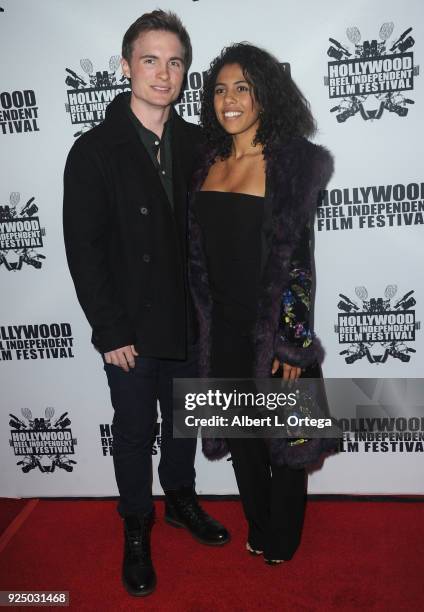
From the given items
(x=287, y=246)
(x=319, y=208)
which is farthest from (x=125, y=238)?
(x=319, y=208)

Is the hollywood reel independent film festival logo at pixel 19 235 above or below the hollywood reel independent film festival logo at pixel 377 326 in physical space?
above

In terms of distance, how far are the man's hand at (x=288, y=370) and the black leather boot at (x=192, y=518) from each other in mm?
996

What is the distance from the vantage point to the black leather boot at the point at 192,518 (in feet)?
8.75

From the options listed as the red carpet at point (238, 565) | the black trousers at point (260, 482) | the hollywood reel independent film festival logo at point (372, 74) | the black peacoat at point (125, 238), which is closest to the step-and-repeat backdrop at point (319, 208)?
the hollywood reel independent film festival logo at point (372, 74)

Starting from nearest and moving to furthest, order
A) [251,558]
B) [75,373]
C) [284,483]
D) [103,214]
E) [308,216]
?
1. [308,216]
2. [103,214]
3. [284,483]
4. [251,558]
5. [75,373]

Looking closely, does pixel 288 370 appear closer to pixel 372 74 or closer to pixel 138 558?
pixel 138 558

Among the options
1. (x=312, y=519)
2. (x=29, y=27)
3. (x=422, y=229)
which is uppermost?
(x=29, y=27)

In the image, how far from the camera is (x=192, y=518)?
9.03ft

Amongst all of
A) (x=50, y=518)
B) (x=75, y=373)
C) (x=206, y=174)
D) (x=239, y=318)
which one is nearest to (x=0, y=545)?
(x=50, y=518)

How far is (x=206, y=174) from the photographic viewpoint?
2301 mm

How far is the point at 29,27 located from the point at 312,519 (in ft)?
9.33

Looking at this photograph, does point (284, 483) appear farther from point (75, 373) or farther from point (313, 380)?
point (75, 373)

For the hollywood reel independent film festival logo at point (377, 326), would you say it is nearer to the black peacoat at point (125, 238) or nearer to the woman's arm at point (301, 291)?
the woman's arm at point (301, 291)

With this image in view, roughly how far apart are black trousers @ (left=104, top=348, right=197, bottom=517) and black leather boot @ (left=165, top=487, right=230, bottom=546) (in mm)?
263
